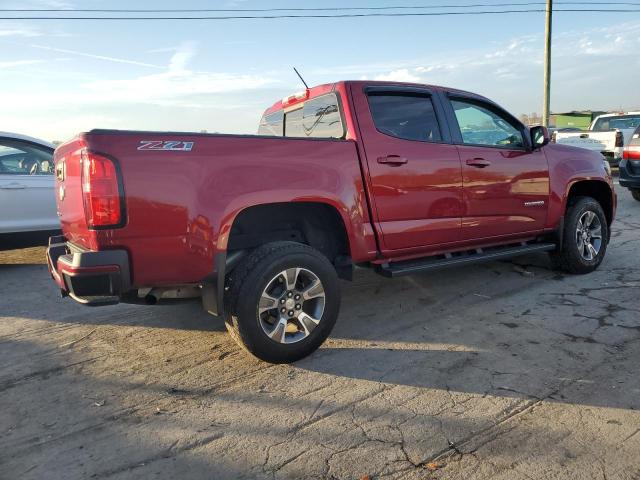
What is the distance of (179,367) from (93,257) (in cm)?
105

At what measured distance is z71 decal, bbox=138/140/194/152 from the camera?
2.98 meters

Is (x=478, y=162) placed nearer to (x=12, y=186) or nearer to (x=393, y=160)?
(x=393, y=160)

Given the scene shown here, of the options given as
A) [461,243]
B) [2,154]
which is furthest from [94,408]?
[2,154]

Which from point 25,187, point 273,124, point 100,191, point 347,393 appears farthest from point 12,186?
point 347,393

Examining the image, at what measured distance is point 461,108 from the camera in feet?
15.7

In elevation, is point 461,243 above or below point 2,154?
below

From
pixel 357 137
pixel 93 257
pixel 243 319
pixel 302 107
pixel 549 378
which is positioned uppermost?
pixel 302 107

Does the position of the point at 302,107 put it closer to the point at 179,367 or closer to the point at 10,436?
the point at 179,367

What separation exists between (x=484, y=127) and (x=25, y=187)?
218 inches

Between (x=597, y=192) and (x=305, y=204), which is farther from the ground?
(x=305, y=204)

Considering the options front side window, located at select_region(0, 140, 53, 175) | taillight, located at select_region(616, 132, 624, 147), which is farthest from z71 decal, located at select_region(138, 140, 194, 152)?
taillight, located at select_region(616, 132, 624, 147)

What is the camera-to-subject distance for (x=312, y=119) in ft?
14.8

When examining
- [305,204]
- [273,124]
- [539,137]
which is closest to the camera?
[305,204]

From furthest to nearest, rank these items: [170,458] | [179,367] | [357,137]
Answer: [357,137] < [179,367] < [170,458]
